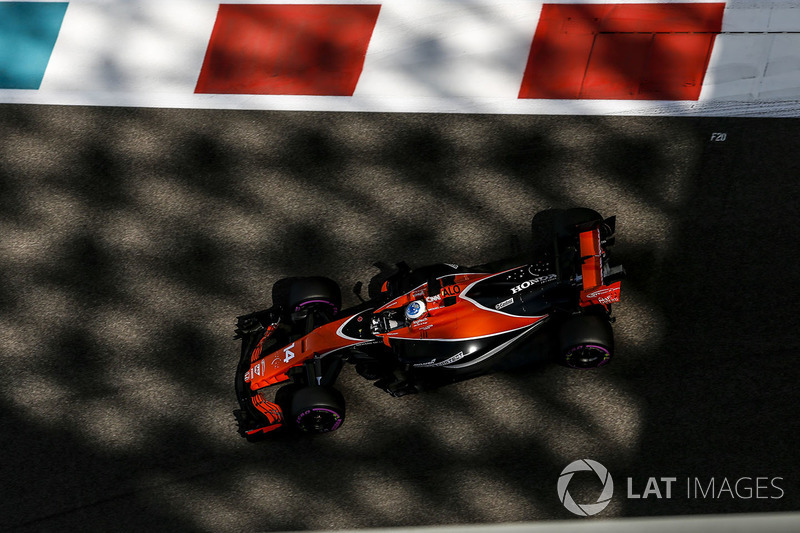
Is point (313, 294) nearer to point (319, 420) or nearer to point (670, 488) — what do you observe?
point (319, 420)

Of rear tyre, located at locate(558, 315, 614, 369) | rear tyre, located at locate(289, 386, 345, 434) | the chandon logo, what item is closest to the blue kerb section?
rear tyre, located at locate(289, 386, 345, 434)

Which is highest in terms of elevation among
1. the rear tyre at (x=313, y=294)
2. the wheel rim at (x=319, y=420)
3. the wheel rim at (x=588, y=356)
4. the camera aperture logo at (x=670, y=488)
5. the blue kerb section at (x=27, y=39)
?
the blue kerb section at (x=27, y=39)

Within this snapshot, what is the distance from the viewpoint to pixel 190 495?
6.82m

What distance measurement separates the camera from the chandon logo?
21.4 feet

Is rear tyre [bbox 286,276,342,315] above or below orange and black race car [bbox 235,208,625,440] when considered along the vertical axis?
above

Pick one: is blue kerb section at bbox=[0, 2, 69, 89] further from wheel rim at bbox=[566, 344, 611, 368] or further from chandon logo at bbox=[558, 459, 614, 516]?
chandon logo at bbox=[558, 459, 614, 516]

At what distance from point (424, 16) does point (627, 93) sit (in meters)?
2.21

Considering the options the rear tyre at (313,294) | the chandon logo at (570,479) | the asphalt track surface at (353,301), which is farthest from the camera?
the rear tyre at (313,294)

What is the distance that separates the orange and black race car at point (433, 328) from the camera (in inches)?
248

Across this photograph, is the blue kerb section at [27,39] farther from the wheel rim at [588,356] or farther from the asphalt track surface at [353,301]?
the wheel rim at [588,356]

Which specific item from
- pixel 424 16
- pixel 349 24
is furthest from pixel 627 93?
pixel 349 24

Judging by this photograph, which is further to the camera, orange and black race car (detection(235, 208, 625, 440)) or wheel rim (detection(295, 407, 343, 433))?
wheel rim (detection(295, 407, 343, 433))

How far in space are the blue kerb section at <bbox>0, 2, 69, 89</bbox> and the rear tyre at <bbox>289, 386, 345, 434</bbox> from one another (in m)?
4.67

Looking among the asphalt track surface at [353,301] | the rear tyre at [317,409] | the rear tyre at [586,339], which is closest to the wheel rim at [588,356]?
the rear tyre at [586,339]
